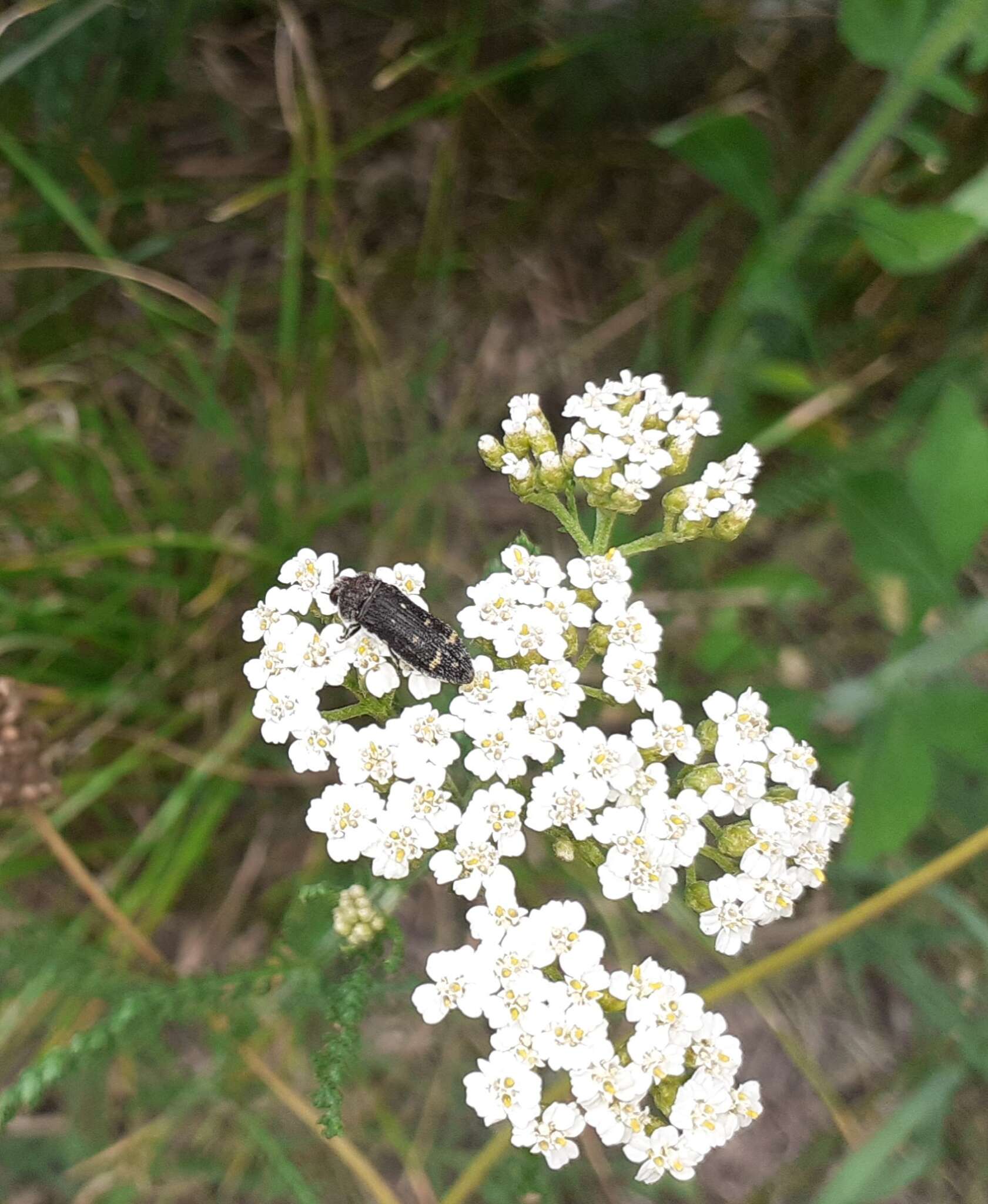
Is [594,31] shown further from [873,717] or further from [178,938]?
[178,938]

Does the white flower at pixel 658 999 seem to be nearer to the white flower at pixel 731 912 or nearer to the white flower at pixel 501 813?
the white flower at pixel 731 912

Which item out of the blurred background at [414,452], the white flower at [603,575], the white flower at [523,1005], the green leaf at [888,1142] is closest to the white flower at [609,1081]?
the white flower at [523,1005]

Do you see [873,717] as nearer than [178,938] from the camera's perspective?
Yes

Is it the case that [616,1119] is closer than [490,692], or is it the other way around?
[616,1119]

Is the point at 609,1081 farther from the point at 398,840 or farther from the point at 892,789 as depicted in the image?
the point at 892,789

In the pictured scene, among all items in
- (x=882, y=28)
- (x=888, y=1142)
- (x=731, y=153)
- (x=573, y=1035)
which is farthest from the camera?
(x=888, y=1142)

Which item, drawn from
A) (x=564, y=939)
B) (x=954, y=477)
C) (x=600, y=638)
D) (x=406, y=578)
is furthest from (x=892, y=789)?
(x=406, y=578)

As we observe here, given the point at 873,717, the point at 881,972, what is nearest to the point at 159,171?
the point at 873,717
